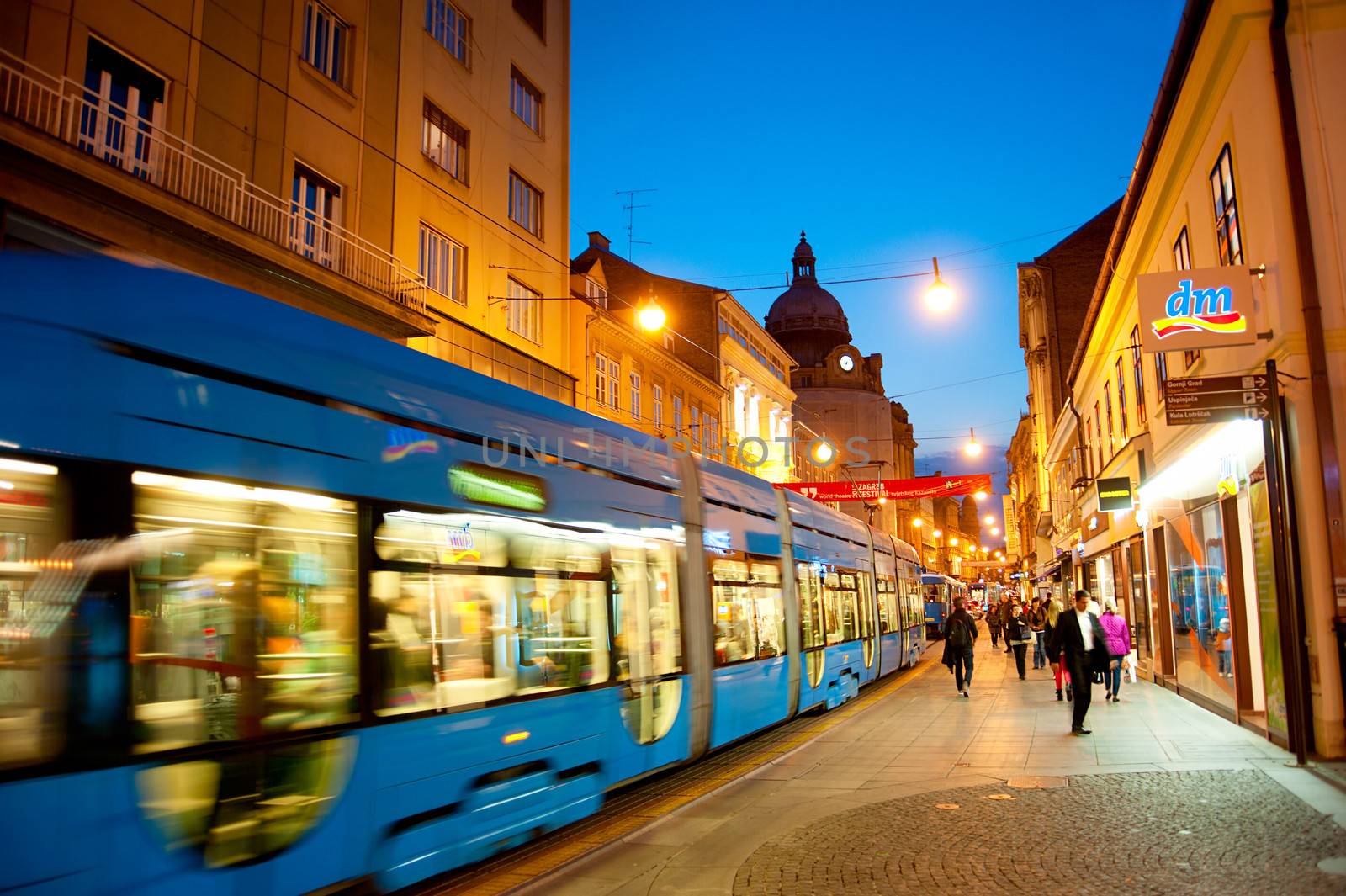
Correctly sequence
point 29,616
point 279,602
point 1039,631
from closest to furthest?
point 29,616, point 279,602, point 1039,631

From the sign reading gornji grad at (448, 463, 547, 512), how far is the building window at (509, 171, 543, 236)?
16385 millimetres

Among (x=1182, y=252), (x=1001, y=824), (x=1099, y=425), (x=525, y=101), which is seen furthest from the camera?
(x=1099, y=425)

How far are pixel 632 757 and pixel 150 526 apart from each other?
5067 mm

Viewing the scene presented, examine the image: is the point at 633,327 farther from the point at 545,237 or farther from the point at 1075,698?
the point at 1075,698

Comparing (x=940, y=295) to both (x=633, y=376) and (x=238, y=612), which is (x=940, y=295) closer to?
(x=238, y=612)

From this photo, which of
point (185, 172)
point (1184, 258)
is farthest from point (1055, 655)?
point (185, 172)

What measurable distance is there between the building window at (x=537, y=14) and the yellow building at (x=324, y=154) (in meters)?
0.06

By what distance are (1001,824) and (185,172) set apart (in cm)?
1244

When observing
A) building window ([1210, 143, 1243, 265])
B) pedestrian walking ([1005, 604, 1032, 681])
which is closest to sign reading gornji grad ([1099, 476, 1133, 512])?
pedestrian walking ([1005, 604, 1032, 681])

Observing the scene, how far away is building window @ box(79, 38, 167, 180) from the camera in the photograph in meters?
12.1

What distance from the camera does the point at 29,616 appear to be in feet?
13.2

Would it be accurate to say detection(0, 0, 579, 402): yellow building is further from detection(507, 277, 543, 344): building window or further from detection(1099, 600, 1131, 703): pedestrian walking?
detection(1099, 600, 1131, 703): pedestrian walking

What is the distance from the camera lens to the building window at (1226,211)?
39.2 ft

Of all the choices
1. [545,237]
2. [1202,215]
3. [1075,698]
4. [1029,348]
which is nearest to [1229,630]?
[1075,698]
